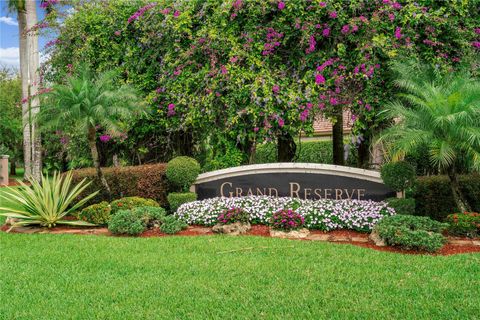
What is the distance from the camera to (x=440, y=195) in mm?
8617

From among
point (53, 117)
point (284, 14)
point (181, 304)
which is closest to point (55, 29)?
point (53, 117)

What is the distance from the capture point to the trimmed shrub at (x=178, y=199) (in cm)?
930

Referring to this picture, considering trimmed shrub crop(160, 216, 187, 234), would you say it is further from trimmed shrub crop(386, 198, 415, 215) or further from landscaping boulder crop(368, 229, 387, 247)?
trimmed shrub crop(386, 198, 415, 215)

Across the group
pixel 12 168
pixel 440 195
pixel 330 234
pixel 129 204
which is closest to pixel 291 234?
pixel 330 234

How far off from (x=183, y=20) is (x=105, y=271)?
23.6 feet

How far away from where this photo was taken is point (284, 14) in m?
10.3

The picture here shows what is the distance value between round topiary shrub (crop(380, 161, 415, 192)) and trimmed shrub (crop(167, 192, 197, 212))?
12.4 ft

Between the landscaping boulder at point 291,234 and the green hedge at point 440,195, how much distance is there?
8.77 feet

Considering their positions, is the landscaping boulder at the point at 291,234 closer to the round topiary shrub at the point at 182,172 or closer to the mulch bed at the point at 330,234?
the mulch bed at the point at 330,234

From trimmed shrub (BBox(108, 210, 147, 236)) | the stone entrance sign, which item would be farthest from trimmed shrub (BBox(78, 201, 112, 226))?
the stone entrance sign

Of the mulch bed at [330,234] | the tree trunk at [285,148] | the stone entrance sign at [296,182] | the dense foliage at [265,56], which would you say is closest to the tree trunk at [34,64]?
the dense foliage at [265,56]

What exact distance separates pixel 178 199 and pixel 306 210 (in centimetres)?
274

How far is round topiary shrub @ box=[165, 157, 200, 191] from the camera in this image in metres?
9.41

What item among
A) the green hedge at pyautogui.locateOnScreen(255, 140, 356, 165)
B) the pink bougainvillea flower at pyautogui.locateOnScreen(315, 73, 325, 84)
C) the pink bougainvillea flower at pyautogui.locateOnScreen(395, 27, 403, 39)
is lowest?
the green hedge at pyautogui.locateOnScreen(255, 140, 356, 165)
